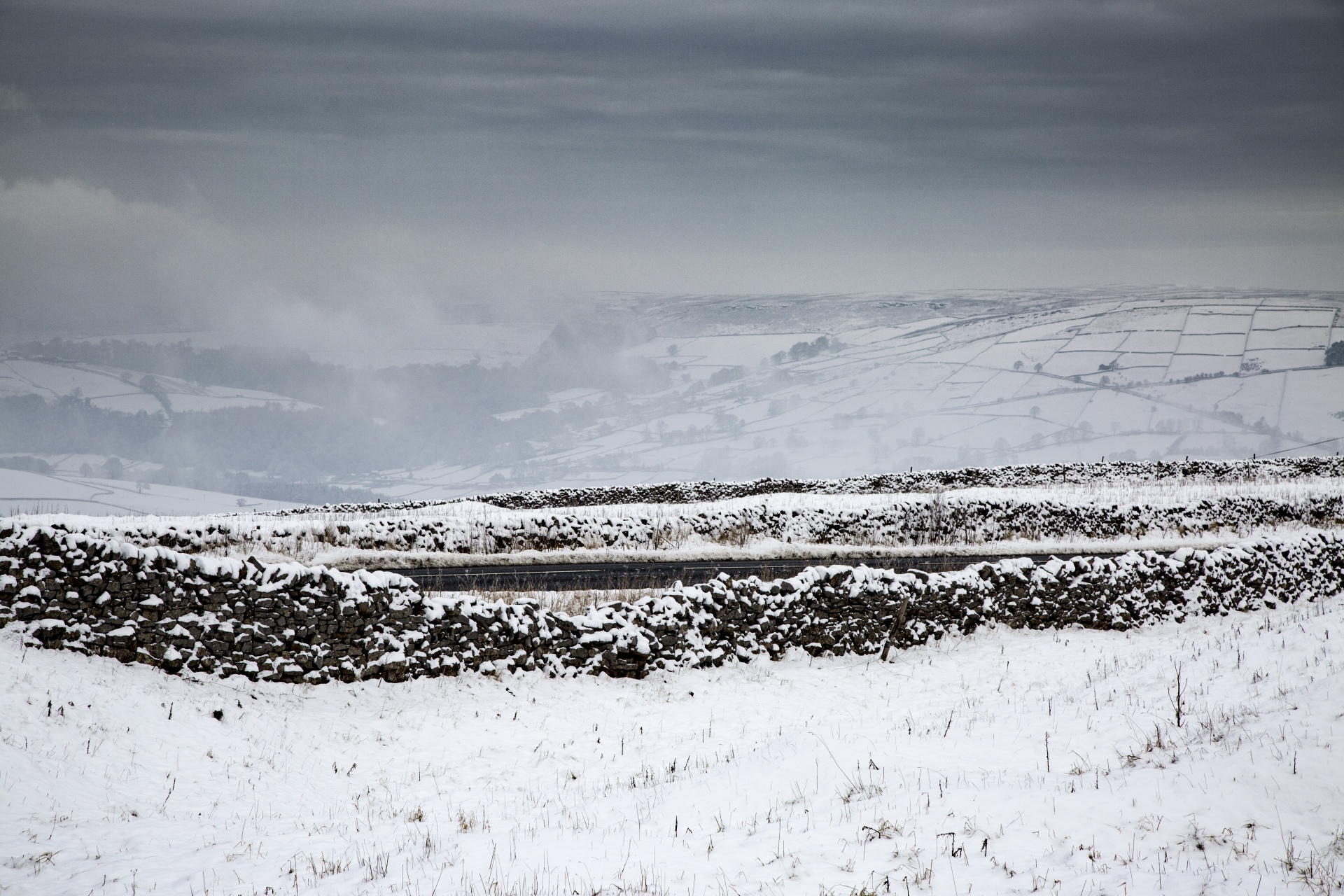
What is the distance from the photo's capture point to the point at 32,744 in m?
9.20

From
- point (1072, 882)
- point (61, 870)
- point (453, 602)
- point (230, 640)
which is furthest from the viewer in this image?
point (453, 602)

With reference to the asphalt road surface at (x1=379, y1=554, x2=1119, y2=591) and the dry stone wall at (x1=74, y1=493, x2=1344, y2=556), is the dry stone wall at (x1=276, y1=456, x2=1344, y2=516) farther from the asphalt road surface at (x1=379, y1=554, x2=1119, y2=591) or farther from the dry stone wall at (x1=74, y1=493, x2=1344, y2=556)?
the asphalt road surface at (x1=379, y1=554, x2=1119, y2=591)

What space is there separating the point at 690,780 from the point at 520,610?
5.31m

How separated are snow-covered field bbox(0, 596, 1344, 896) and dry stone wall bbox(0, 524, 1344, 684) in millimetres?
443

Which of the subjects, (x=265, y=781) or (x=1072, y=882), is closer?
(x=1072, y=882)

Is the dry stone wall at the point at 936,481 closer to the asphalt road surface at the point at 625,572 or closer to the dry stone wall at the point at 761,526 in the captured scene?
the dry stone wall at the point at 761,526

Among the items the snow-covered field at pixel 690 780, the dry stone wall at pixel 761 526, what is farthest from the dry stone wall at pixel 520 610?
the dry stone wall at pixel 761 526

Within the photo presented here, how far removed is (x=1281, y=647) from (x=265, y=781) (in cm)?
1416

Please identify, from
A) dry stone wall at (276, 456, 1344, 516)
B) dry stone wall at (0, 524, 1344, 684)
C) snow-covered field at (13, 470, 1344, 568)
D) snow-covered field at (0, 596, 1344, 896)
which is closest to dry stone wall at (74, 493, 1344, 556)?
snow-covered field at (13, 470, 1344, 568)

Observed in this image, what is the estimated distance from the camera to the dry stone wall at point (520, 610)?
1157 cm

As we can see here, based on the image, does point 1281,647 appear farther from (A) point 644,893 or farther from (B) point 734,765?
(A) point 644,893

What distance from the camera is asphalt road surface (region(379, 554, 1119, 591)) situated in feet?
69.2

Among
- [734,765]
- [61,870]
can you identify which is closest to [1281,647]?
[734,765]

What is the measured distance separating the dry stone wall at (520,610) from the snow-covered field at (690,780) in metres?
0.44
